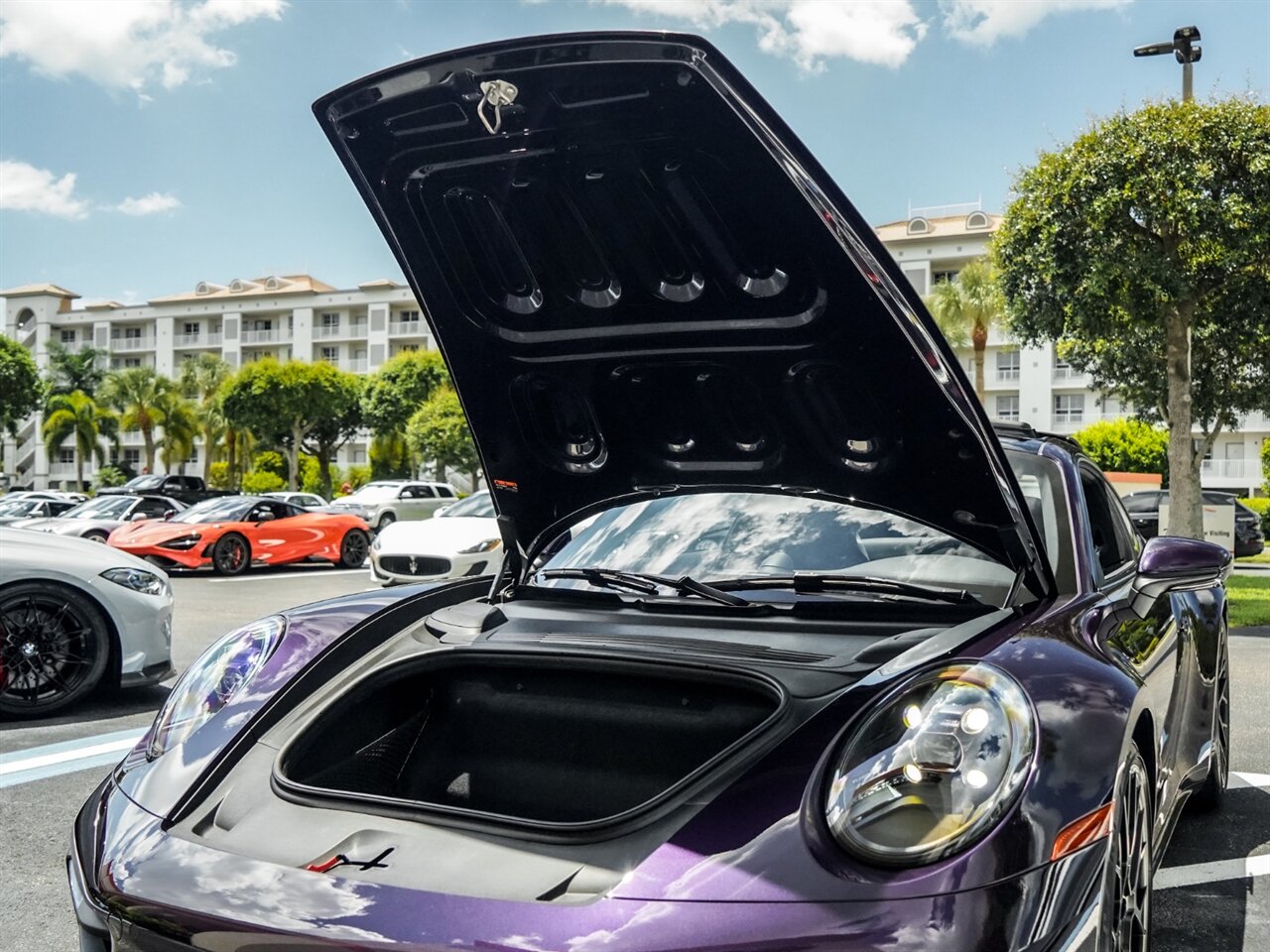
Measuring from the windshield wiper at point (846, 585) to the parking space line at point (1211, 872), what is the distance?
1.30 m

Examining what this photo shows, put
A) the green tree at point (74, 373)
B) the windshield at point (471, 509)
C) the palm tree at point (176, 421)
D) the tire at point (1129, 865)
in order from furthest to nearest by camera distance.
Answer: the green tree at point (74, 373) → the palm tree at point (176, 421) → the windshield at point (471, 509) → the tire at point (1129, 865)

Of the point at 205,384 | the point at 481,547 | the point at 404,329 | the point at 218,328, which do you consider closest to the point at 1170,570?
the point at 481,547

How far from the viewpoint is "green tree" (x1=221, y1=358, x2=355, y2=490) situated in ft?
166

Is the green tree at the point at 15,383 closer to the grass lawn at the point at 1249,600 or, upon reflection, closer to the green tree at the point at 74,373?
the green tree at the point at 74,373

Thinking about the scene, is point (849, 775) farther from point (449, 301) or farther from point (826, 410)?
point (449, 301)

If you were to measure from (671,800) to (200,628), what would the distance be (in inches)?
331

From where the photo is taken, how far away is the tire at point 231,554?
16.1 m

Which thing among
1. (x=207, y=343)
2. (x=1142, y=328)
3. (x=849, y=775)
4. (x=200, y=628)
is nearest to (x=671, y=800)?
(x=849, y=775)

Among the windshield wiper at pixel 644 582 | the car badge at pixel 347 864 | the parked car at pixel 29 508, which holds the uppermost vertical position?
the windshield wiper at pixel 644 582

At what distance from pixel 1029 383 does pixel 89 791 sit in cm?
6130

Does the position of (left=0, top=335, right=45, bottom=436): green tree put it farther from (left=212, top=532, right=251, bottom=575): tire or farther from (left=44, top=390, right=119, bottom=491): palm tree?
(left=212, top=532, right=251, bottom=575): tire

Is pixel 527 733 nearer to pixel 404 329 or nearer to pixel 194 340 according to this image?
pixel 404 329

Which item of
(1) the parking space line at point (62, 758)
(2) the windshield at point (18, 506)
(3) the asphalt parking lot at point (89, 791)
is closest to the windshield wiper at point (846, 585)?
(3) the asphalt parking lot at point (89, 791)

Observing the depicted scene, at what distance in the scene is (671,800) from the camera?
1.87 metres
